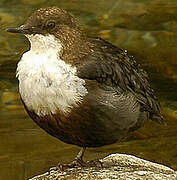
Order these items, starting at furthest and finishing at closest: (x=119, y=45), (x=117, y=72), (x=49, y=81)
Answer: (x=119, y=45)
(x=117, y=72)
(x=49, y=81)

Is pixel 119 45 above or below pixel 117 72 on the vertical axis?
below

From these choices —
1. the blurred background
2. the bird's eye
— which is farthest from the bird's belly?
the blurred background

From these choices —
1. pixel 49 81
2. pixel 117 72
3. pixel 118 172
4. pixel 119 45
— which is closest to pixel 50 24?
pixel 49 81

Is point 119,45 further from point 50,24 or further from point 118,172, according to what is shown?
point 50,24

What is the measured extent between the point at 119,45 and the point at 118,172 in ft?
14.8

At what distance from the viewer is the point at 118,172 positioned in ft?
15.8

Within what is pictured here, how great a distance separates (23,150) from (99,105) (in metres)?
2.64

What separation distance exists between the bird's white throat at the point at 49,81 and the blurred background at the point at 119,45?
7.34 ft

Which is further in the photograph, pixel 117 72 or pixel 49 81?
pixel 117 72

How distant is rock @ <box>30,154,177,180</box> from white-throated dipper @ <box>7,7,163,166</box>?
0.68ft

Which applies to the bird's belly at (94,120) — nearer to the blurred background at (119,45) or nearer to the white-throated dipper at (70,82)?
the white-throated dipper at (70,82)

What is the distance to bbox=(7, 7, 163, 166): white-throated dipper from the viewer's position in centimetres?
448

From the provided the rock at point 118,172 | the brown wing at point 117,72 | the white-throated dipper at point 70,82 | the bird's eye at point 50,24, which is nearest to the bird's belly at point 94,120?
the white-throated dipper at point 70,82

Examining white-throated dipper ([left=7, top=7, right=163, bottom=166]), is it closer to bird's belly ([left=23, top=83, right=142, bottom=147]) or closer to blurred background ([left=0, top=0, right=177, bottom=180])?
bird's belly ([left=23, top=83, right=142, bottom=147])
